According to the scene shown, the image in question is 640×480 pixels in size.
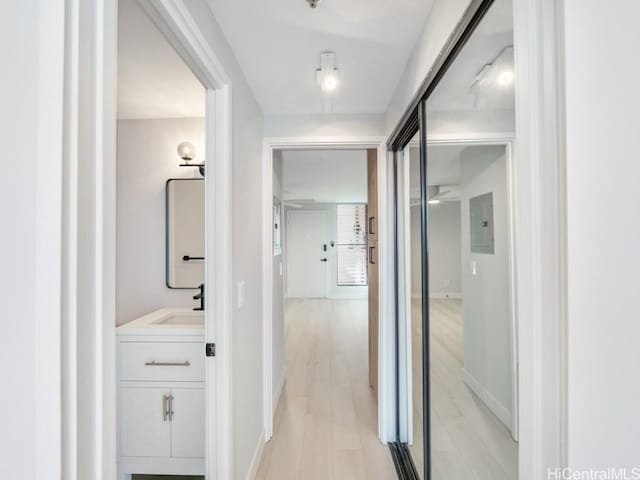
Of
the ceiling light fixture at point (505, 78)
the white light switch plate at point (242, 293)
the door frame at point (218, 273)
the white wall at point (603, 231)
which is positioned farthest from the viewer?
the white light switch plate at point (242, 293)

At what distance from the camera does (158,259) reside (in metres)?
2.38

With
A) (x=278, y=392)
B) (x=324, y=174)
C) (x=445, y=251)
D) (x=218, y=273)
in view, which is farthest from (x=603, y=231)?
(x=324, y=174)

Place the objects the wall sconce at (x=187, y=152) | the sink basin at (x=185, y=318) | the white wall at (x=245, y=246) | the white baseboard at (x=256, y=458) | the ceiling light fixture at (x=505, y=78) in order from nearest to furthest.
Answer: the ceiling light fixture at (x=505, y=78) < the white wall at (x=245, y=246) < the white baseboard at (x=256, y=458) < the sink basin at (x=185, y=318) < the wall sconce at (x=187, y=152)

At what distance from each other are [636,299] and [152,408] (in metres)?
2.05

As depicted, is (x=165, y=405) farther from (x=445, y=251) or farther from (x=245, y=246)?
(x=445, y=251)

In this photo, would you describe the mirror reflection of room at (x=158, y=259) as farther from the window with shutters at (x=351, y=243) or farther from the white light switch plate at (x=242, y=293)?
the window with shutters at (x=351, y=243)

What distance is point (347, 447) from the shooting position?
2.13 m

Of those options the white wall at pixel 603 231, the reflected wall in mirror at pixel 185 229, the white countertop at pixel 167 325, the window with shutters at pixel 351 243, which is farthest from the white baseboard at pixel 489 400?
the window with shutters at pixel 351 243

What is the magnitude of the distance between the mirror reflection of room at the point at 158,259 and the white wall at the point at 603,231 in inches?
54.8

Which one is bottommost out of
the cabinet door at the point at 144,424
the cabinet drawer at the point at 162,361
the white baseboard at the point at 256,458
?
the white baseboard at the point at 256,458

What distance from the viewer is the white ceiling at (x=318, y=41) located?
4.24 feet

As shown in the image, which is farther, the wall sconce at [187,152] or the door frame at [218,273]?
the wall sconce at [187,152]

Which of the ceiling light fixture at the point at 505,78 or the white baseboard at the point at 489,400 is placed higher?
the ceiling light fixture at the point at 505,78

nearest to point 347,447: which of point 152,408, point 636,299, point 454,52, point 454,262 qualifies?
point 152,408
